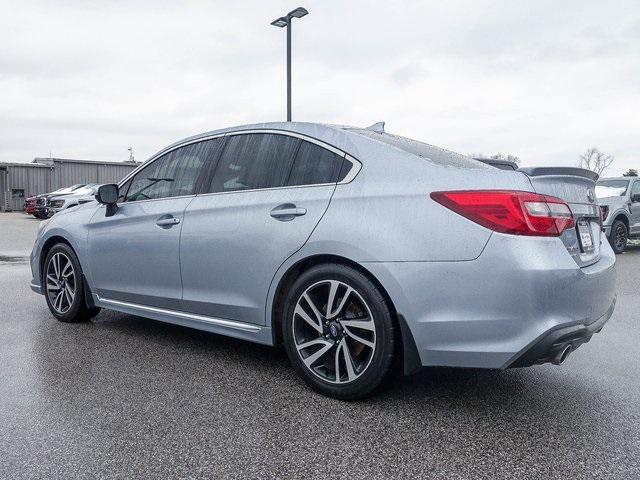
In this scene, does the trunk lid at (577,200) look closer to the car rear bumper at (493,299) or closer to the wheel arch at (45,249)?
the car rear bumper at (493,299)

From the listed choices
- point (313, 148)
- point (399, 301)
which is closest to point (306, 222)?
point (313, 148)

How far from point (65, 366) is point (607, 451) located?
10.6ft

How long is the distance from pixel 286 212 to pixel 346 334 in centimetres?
78

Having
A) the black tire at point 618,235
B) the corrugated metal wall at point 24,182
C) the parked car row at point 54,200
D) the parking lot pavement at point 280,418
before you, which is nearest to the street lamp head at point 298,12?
the black tire at point 618,235

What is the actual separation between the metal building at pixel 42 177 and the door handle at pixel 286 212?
32.8 meters

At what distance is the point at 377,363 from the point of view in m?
2.98

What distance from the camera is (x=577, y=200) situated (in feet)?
10.3

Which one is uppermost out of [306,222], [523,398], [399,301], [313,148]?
[313,148]

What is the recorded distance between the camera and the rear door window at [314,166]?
332 centimetres

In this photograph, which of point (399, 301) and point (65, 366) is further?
point (65, 366)

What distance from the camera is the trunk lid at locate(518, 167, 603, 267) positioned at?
2.89 metres

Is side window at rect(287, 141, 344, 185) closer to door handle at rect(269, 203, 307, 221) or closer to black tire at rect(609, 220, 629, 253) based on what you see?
door handle at rect(269, 203, 307, 221)

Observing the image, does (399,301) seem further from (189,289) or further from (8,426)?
(8,426)

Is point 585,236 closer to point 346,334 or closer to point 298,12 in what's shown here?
point 346,334
